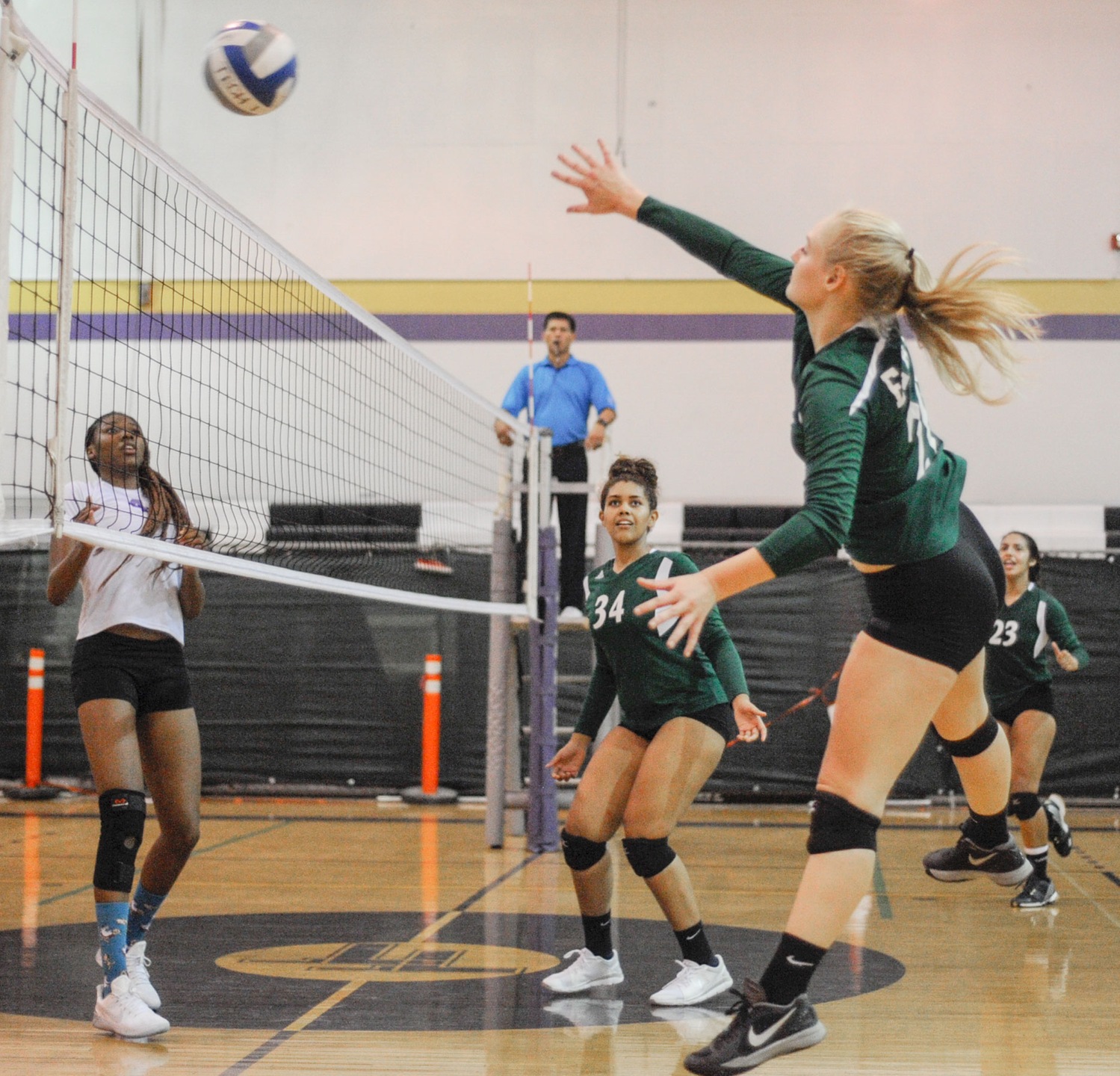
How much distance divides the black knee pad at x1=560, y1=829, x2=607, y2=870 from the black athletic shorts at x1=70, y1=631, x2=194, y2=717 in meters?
1.32

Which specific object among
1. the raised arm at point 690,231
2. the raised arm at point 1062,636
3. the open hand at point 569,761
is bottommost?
the open hand at point 569,761

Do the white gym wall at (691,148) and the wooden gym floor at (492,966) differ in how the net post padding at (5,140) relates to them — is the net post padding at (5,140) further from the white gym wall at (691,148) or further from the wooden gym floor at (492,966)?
the white gym wall at (691,148)

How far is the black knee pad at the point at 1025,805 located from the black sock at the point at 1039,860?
168 millimetres

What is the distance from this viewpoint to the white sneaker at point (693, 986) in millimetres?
4312

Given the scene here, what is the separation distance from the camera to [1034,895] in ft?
20.8

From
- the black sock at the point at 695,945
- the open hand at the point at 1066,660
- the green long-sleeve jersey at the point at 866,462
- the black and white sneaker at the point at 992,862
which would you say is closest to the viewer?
the green long-sleeve jersey at the point at 866,462

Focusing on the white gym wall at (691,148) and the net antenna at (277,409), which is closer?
the net antenna at (277,409)

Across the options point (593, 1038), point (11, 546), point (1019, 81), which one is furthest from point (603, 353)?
point (593, 1038)

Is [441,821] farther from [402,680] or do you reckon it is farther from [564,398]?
[564,398]

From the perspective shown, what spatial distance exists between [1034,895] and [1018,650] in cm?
119

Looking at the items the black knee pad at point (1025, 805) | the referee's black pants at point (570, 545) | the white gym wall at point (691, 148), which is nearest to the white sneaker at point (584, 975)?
the black knee pad at point (1025, 805)

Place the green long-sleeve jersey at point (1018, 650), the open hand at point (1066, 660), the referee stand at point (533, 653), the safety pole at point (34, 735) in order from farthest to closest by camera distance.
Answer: the safety pole at point (34, 735)
the referee stand at point (533, 653)
the open hand at point (1066, 660)
the green long-sleeve jersey at point (1018, 650)

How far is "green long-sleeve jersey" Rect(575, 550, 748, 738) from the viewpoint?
453cm

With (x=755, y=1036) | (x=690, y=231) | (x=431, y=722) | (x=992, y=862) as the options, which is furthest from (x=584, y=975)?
(x=431, y=722)
